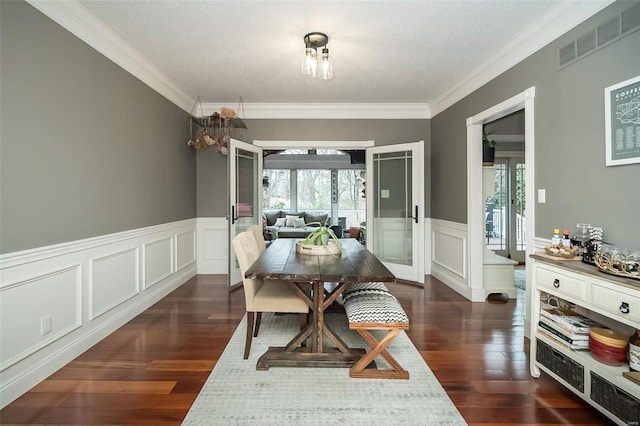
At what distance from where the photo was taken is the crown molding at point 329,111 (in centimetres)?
479

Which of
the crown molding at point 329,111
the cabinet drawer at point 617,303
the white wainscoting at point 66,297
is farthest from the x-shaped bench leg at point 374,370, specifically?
the crown molding at point 329,111

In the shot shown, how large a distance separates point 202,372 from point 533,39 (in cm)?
357

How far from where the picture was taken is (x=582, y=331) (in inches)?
71.9

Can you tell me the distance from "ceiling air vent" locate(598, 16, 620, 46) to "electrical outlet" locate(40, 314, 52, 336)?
3963 millimetres

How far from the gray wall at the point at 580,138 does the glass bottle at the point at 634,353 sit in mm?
574

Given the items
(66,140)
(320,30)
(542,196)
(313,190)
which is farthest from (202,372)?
(313,190)

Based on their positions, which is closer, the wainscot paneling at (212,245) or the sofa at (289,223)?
the wainscot paneling at (212,245)

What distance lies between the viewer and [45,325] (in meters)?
2.14

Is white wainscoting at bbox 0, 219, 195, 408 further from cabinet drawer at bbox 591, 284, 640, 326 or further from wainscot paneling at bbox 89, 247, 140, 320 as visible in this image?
cabinet drawer at bbox 591, 284, 640, 326

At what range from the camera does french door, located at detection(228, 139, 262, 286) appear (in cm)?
419

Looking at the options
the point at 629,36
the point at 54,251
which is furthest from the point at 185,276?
the point at 629,36

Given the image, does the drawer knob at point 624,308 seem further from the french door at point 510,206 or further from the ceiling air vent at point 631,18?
the french door at point 510,206

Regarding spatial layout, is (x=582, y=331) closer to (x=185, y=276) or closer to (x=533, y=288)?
(x=533, y=288)

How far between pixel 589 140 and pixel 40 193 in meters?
3.57
